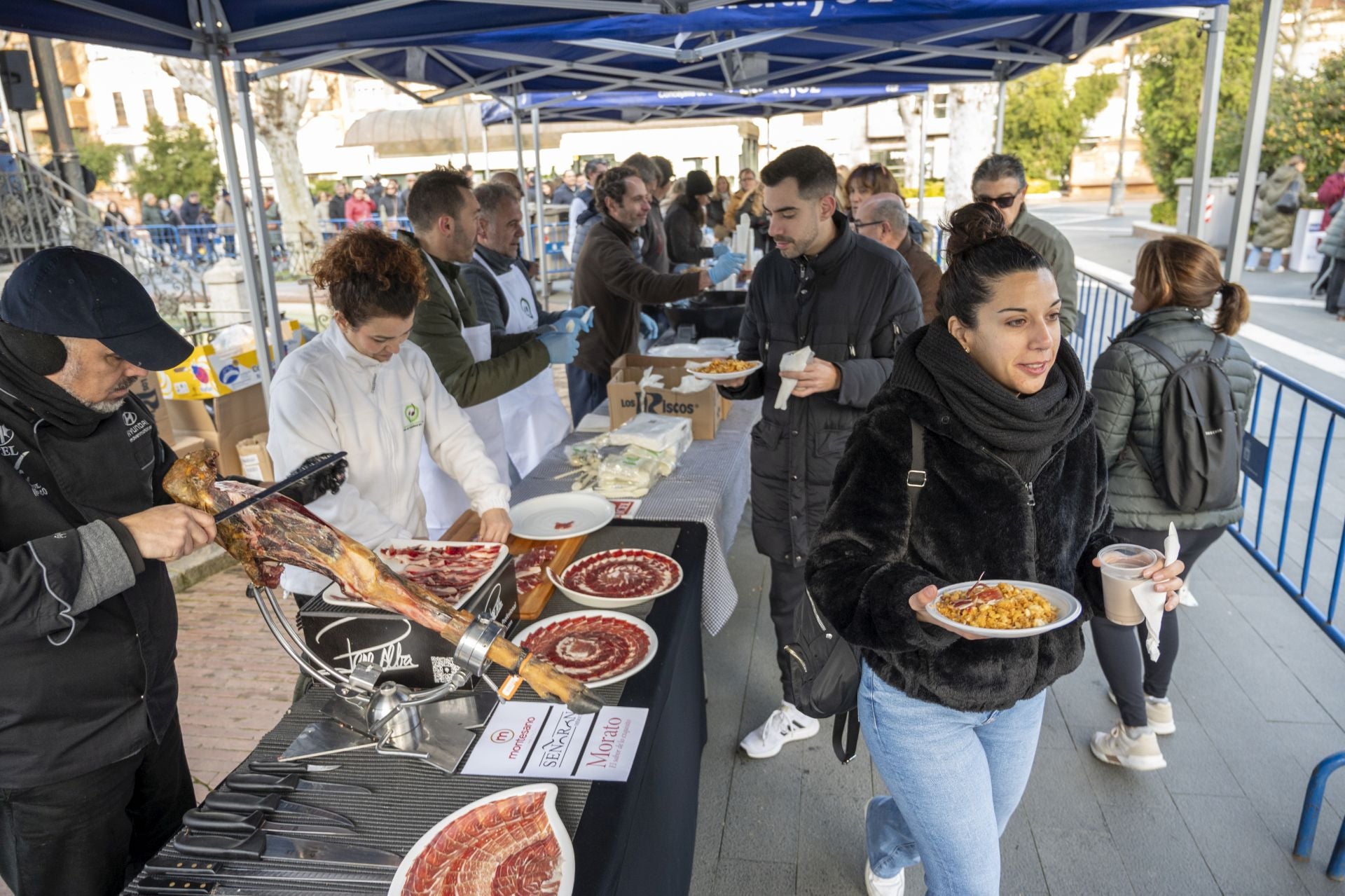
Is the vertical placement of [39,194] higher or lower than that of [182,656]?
higher

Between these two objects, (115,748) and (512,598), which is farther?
(512,598)

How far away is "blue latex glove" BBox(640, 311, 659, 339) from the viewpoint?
5996mm

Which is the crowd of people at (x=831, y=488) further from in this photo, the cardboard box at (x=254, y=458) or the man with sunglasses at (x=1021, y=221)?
the cardboard box at (x=254, y=458)

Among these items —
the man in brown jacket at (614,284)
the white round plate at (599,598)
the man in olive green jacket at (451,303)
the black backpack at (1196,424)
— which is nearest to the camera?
the white round plate at (599,598)

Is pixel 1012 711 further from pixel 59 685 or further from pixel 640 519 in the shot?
pixel 59 685

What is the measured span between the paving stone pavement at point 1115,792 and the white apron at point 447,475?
55.6 inches

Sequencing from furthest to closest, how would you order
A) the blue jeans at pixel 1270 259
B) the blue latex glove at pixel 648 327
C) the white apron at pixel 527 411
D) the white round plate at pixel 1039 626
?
the blue jeans at pixel 1270 259 → the blue latex glove at pixel 648 327 → the white apron at pixel 527 411 → the white round plate at pixel 1039 626

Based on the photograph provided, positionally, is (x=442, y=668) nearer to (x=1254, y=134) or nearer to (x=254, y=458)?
(x=1254, y=134)

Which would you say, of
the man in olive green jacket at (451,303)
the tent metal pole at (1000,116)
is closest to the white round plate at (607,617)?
the man in olive green jacket at (451,303)

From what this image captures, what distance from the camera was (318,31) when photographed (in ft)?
12.7

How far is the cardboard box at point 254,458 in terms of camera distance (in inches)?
224

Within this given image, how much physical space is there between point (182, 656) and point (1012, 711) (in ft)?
13.5

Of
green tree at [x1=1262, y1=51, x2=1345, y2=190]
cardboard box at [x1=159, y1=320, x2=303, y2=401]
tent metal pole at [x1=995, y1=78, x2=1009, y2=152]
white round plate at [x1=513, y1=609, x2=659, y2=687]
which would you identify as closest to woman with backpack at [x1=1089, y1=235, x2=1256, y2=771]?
white round plate at [x1=513, y1=609, x2=659, y2=687]

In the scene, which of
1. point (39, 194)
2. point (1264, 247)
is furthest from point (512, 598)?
point (1264, 247)
